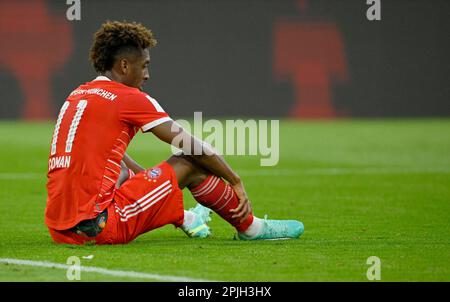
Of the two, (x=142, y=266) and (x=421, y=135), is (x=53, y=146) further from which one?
(x=421, y=135)

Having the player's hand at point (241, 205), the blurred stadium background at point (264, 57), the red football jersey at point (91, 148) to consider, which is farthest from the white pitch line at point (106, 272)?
the blurred stadium background at point (264, 57)

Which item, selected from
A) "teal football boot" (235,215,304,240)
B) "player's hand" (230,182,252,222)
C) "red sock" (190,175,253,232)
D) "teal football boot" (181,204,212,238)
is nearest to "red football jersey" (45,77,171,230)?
"red sock" (190,175,253,232)

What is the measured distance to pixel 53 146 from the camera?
20.8ft

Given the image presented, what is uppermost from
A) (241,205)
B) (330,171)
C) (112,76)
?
(112,76)

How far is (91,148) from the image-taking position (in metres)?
6.23

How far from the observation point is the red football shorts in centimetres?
622

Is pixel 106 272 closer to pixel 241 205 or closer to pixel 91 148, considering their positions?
pixel 91 148

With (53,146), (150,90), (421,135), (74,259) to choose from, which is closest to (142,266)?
(74,259)

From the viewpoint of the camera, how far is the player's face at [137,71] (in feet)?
21.2

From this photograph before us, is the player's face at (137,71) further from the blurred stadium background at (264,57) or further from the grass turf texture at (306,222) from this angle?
the blurred stadium background at (264,57)

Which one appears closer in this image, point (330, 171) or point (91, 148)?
point (91, 148)

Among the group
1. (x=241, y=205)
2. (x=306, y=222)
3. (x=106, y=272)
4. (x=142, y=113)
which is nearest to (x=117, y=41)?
(x=142, y=113)

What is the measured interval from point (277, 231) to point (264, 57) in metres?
17.1

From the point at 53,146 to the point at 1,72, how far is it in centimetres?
1678
